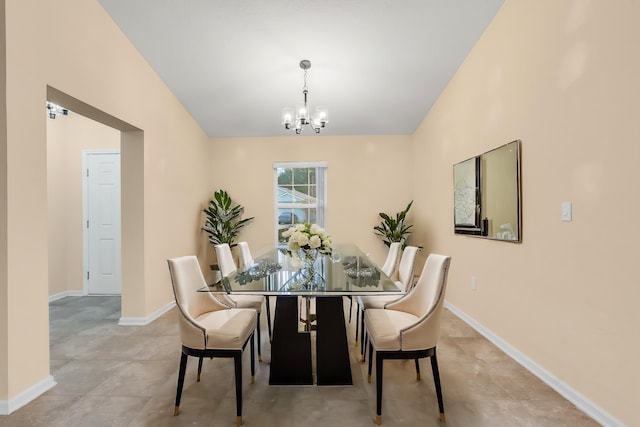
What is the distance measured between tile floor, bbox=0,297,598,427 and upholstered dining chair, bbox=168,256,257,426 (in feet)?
0.76

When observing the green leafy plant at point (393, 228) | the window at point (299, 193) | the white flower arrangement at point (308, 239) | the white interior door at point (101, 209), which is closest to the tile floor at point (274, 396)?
the white flower arrangement at point (308, 239)

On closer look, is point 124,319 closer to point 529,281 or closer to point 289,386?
point 289,386

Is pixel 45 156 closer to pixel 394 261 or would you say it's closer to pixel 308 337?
pixel 308 337

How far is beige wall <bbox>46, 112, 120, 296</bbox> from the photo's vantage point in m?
4.59

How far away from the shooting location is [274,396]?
6.82 feet

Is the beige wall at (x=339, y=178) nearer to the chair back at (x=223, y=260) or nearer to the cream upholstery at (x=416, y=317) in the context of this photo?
the chair back at (x=223, y=260)

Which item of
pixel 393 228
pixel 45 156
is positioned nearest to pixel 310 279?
pixel 45 156

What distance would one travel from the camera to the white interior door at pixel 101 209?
4.71 metres

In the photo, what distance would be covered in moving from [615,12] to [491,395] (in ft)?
7.42

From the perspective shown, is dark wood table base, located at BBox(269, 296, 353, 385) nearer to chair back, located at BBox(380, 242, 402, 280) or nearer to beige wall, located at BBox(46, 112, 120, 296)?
chair back, located at BBox(380, 242, 402, 280)

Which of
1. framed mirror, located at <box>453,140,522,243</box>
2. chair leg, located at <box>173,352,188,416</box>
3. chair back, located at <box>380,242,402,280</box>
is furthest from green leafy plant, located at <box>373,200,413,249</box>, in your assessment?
chair leg, located at <box>173,352,188,416</box>

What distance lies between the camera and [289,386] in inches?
86.6

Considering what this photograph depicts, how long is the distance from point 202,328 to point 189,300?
345 mm

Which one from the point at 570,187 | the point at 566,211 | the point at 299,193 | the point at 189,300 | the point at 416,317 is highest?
the point at 299,193
